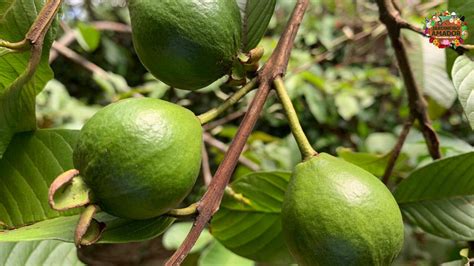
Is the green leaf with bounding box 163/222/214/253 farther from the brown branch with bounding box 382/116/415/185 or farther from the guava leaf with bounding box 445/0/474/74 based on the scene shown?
the guava leaf with bounding box 445/0/474/74

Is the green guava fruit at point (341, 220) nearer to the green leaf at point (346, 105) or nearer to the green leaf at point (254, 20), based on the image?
the green leaf at point (254, 20)

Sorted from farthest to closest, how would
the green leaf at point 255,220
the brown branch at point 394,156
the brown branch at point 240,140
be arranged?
the brown branch at point 394,156 < the green leaf at point 255,220 < the brown branch at point 240,140

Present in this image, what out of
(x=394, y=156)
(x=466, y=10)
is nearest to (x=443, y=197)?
(x=394, y=156)

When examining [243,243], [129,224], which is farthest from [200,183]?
[129,224]

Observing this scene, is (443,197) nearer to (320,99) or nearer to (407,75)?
(407,75)

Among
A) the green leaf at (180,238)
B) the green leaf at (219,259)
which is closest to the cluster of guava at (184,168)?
the green leaf at (219,259)

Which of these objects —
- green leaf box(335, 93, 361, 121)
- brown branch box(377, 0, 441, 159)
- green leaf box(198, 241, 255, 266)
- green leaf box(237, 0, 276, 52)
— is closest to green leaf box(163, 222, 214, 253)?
green leaf box(198, 241, 255, 266)
